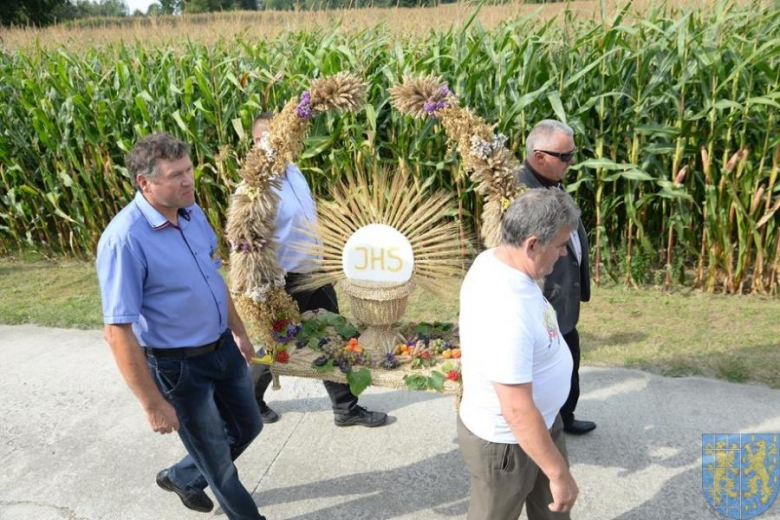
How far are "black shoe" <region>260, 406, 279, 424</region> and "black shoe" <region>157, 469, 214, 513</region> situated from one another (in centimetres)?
85

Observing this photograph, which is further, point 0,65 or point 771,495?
point 0,65

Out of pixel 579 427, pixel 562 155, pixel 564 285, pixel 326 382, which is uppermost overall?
pixel 562 155

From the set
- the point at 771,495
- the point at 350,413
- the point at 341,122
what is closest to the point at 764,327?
the point at 771,495

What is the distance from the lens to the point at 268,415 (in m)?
4.02

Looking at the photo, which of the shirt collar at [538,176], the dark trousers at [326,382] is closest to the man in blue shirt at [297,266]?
the dark trousers at [326,382]

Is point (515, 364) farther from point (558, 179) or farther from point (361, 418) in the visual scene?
point (361, 418)

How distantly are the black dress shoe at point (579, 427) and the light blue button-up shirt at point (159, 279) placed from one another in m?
2.05

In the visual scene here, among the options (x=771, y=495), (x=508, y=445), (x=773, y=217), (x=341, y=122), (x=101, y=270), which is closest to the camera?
(x=508, y=445)

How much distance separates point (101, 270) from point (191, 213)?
0.51 meters

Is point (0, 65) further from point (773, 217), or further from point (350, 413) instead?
point (773, 217)

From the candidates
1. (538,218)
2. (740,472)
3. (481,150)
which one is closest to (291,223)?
(481,150)

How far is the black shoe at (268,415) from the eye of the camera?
4.01 m

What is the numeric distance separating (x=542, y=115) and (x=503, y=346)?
4129mm

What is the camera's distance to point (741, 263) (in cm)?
543
